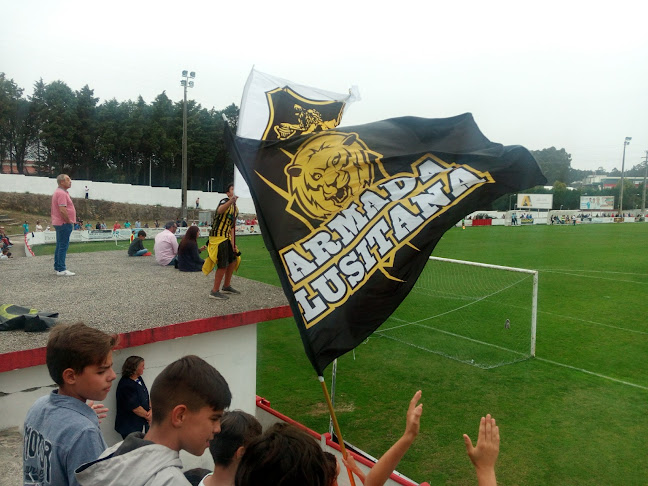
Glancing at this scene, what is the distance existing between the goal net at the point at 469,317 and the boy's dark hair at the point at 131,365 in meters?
6.63

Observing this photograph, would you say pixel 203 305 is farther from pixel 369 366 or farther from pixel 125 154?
pixel 125 154

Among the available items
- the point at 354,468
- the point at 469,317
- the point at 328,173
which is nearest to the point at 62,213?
the point at 328,173

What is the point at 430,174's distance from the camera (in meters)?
3.72

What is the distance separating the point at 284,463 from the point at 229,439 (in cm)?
99

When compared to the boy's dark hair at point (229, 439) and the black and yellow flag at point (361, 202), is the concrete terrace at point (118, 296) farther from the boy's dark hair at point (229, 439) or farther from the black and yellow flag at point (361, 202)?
the boy's dark hair at point (229, 439)

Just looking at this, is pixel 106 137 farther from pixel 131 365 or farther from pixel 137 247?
pixel 131 365

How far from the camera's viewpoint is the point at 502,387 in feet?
26.4

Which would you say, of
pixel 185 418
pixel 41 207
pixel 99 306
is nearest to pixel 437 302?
pixel 99 306

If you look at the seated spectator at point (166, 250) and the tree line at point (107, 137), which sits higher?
the tree line at point (107, 137)

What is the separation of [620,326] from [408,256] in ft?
35.7

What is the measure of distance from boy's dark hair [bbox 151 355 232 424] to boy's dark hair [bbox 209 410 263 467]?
43 cm

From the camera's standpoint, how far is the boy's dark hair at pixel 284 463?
4.92 feet

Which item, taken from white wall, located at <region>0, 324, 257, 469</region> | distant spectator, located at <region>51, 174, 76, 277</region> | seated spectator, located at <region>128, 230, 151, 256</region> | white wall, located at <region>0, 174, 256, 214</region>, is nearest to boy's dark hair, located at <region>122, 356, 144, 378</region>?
white wall, located at <region>0, 324, 257, 469</region>

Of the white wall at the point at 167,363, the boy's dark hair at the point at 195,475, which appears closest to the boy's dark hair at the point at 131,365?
the white wall at the point at 167,363
